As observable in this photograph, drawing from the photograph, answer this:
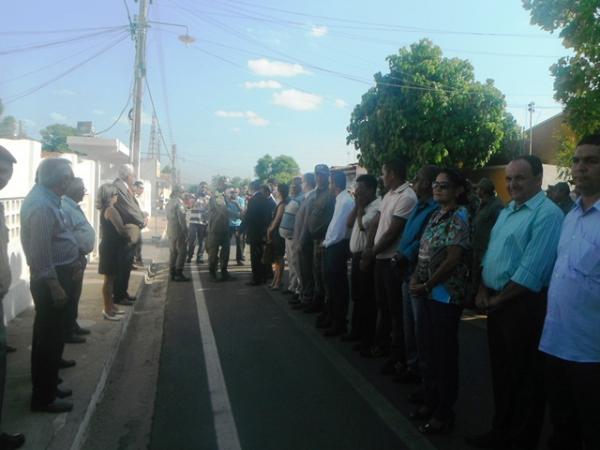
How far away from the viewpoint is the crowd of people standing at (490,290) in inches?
107

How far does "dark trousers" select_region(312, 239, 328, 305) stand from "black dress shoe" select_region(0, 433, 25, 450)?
15.5 ft

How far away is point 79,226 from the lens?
564 centimetres

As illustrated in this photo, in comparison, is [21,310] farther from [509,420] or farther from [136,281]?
[509,420]

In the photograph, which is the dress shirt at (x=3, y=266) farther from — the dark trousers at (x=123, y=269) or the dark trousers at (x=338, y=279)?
the dark trousers at (x=338, y=279)

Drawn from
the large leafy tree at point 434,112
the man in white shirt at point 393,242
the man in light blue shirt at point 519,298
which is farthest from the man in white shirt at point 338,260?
the large leafy tree at point 434,112

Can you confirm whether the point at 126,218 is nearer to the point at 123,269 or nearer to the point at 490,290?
the point at 123,269

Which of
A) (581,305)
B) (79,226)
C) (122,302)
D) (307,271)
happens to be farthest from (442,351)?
(122,302)

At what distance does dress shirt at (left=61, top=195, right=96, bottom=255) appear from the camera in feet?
18.0

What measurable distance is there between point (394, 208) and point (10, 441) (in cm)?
350

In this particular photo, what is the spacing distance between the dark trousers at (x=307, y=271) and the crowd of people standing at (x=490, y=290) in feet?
4.20

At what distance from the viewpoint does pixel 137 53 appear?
53.6 ft

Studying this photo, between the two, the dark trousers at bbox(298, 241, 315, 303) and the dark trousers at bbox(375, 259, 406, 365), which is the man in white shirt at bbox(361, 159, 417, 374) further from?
the dark trousers at bbox(298, 241, 315, 303)

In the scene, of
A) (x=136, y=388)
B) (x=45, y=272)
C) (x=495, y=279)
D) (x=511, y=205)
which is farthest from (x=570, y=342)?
(x=136, y=388)

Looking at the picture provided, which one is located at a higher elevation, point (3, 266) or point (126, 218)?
point (126, 218)
